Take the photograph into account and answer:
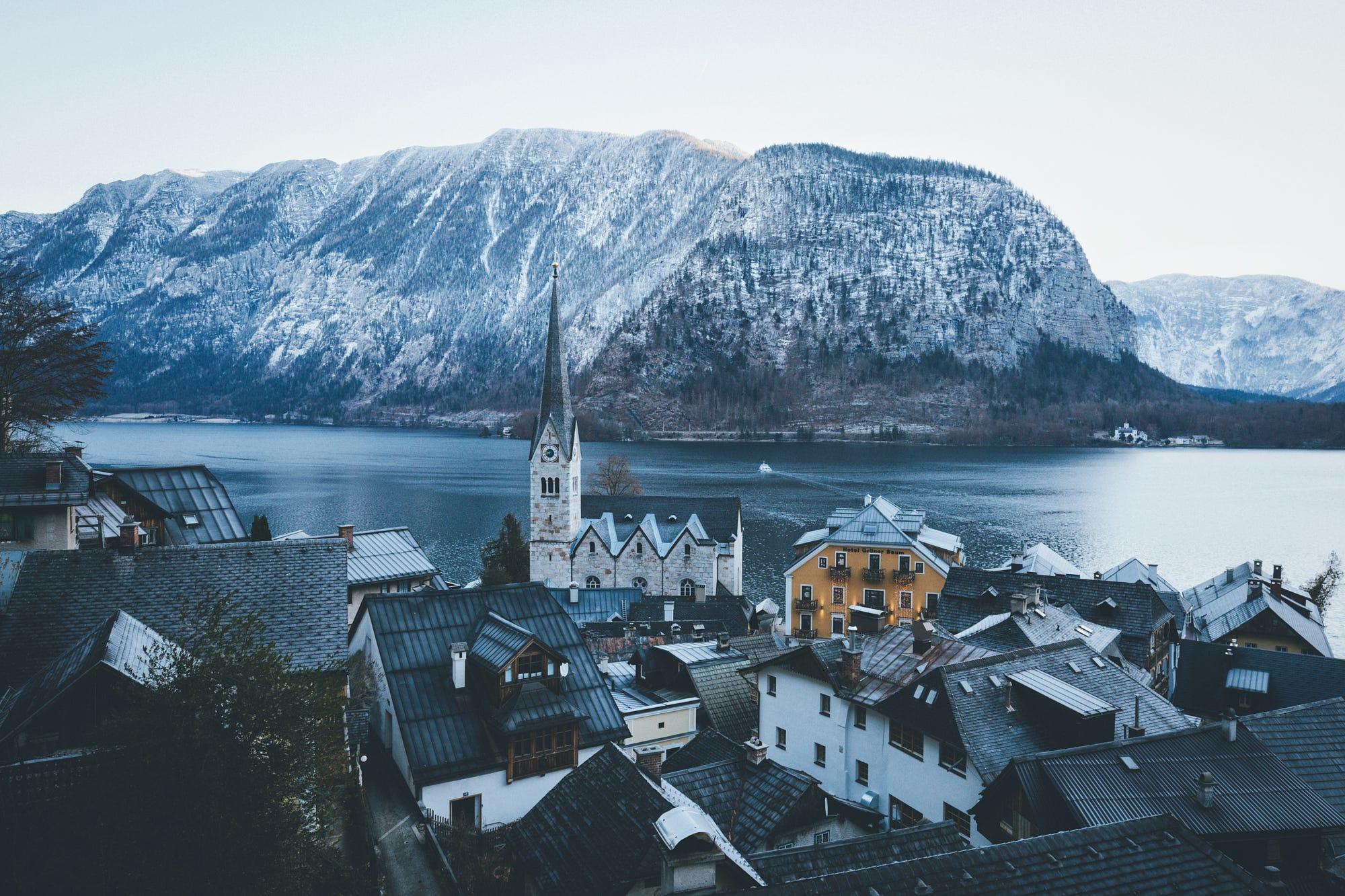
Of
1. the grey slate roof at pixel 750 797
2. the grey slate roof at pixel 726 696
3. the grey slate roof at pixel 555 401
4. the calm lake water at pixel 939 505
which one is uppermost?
the grey slate roof at pixel 555 401

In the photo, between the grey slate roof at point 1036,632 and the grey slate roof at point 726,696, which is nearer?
the grey slate roof at point 726,696

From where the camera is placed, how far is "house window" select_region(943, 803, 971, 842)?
21094 mm

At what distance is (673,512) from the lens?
67625mm

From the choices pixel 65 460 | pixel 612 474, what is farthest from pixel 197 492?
pixel 612 474

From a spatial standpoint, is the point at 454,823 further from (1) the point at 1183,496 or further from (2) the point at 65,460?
(1) the point at 1183,496

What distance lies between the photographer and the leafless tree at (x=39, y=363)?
3241 cm

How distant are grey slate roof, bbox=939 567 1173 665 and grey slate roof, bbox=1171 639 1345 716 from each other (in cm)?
202

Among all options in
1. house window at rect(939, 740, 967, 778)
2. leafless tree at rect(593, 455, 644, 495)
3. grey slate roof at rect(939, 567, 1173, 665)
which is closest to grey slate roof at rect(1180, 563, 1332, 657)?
grey slate roof at rect(939, 567, 1173, 665)

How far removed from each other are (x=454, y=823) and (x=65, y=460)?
19838 mm

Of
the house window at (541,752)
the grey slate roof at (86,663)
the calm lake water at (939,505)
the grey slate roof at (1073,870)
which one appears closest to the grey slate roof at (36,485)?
the grey slate roof at (86,663)

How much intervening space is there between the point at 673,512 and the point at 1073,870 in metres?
56.7

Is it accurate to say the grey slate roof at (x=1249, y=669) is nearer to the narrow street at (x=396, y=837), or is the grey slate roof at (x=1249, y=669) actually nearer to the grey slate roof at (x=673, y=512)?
the narrow street at (x=396, y=837)

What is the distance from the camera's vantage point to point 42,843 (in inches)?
485

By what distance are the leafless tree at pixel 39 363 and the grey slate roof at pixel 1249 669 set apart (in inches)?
1986
